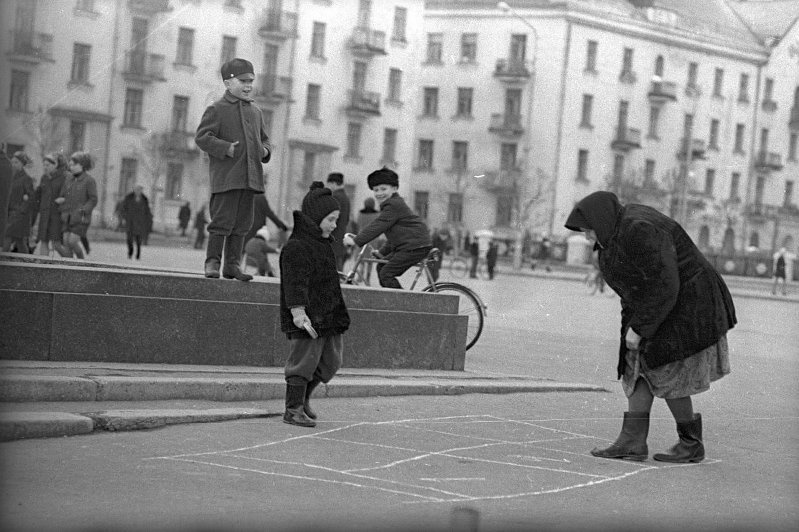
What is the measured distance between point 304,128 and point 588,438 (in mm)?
11248

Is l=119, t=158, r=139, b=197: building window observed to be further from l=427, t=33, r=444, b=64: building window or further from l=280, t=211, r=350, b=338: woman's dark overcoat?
l=280, t=211, r=350, b=338: woman's dark overcoat

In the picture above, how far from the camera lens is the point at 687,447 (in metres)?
7.73

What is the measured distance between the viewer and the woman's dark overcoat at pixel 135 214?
24.7 metres

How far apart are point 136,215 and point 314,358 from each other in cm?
1758

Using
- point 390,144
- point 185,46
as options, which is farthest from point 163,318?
point 390,144

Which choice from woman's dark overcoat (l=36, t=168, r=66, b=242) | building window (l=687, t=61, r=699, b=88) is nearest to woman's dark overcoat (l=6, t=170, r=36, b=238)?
woman's dark overcoat (l=36, t=168, r=66, b=242)

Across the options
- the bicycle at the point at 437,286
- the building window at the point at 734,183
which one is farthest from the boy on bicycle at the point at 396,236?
the building window at the point at 734,183

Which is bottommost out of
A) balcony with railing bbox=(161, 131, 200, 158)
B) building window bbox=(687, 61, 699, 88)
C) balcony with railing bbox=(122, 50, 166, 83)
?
balcony with railing bbox=(161, 131, 200, 158)

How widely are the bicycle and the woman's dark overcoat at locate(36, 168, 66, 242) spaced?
5412 millimetres

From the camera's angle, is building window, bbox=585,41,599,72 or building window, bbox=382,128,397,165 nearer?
building window, bbox=382,128,397,165

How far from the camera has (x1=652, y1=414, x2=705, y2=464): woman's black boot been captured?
25.3 ft

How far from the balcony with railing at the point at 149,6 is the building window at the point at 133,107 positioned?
0.87m

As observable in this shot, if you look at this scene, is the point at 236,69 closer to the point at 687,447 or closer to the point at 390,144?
the point at 687,447

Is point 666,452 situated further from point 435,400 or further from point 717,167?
point 717,167
